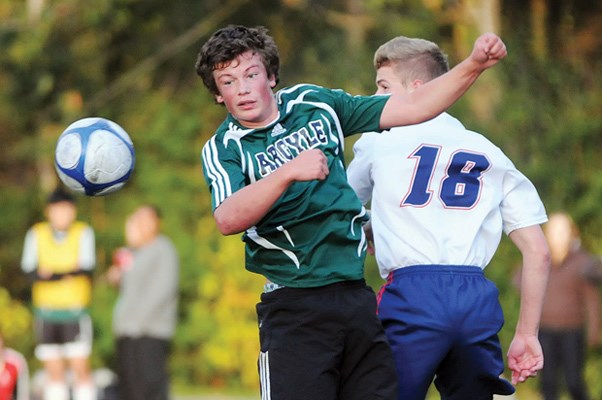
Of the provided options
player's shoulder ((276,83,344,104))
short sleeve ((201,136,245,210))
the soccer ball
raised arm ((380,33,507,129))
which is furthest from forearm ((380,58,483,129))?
the soccer ball

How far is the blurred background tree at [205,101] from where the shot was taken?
1697cm

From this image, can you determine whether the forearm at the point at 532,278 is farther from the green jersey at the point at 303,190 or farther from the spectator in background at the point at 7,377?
the spectator in background at the point at 7,377

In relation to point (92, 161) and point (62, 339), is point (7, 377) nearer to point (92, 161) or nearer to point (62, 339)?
point (62, 339)

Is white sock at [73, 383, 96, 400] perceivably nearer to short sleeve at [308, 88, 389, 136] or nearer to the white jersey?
the white jersey

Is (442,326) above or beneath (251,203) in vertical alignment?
beneath

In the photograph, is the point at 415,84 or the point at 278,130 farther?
the point at 415,84

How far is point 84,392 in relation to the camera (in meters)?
12.2

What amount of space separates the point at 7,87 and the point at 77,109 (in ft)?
4.21

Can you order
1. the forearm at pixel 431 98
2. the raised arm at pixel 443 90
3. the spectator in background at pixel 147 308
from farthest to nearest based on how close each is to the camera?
the spectator in background at pixel 147 308 < the forearm at pixel 431 98 < the raised arm at pixel 443 90

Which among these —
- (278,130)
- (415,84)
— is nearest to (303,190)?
(278,130)

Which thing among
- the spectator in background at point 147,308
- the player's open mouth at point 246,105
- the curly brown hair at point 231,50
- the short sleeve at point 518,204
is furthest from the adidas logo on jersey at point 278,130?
the spectator in background at point 147,308

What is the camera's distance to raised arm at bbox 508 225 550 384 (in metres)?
5.10

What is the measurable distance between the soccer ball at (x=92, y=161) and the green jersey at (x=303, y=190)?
109 centimetres

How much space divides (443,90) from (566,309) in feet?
25.2
